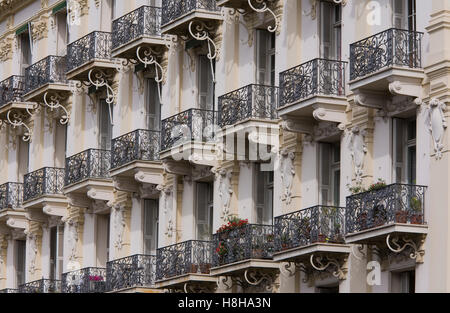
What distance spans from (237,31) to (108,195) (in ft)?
26.8

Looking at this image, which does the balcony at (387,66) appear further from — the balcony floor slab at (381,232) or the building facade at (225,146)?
the balcony floor slab at (381,232)

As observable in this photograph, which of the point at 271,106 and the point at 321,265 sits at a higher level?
the point at 271,106

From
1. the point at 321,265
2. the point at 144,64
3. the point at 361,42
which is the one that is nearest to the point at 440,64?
the point at 361,42

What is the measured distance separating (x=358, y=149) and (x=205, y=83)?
9310 millimetres

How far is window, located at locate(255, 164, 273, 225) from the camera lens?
46.5 m

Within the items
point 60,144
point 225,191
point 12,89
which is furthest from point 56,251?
point 225,191

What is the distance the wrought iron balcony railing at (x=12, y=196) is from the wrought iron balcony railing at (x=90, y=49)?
618cm

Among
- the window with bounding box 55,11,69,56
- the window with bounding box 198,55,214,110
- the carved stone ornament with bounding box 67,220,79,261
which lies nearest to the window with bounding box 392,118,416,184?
the window with bounding box 198,55,214,110

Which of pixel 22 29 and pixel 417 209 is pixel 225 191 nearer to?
pixel 417 209

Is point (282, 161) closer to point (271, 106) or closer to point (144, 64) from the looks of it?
point (271, 106)

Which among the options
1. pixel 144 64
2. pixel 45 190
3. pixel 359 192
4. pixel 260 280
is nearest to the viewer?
pixel 359 192

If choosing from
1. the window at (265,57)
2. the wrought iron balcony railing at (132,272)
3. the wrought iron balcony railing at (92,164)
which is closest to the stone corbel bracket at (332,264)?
the window at (265,57)

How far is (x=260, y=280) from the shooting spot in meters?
44.9

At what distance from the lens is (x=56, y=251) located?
189 ft
